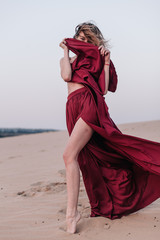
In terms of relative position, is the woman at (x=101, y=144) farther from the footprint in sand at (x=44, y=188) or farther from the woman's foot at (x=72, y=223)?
the footprint in sand at (x=44, y=188)

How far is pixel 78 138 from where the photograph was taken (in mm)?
3105

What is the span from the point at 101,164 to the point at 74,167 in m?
0.57

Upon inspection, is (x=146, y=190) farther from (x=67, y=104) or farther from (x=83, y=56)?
(x=83, y=56)

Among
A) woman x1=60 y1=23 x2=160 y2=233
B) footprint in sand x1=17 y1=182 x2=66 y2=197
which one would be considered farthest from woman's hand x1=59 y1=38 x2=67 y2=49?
footprint in sand x1=17 y1=182 x2=66 y2=197

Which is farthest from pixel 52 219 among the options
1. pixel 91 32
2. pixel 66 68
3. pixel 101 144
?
pixel 91 32

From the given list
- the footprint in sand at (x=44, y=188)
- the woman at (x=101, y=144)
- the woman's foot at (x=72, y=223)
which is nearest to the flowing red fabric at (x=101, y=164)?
the woman at (x=101, y=144)

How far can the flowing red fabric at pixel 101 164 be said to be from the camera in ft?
11.0

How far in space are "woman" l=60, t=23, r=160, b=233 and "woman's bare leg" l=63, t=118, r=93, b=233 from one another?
3cm

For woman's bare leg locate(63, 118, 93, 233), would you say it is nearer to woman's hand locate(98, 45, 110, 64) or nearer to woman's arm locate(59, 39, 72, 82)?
woman's arm locate(59, 39, 72, 82)

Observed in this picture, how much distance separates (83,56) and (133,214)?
1848 mm

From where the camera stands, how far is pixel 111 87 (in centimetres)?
372

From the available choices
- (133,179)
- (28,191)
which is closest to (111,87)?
(133,179)

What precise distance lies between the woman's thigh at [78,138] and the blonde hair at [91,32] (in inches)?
42.2

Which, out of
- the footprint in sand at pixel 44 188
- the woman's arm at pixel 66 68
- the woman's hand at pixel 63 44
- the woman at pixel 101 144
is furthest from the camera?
the footprint in sand at pixel 44 188
